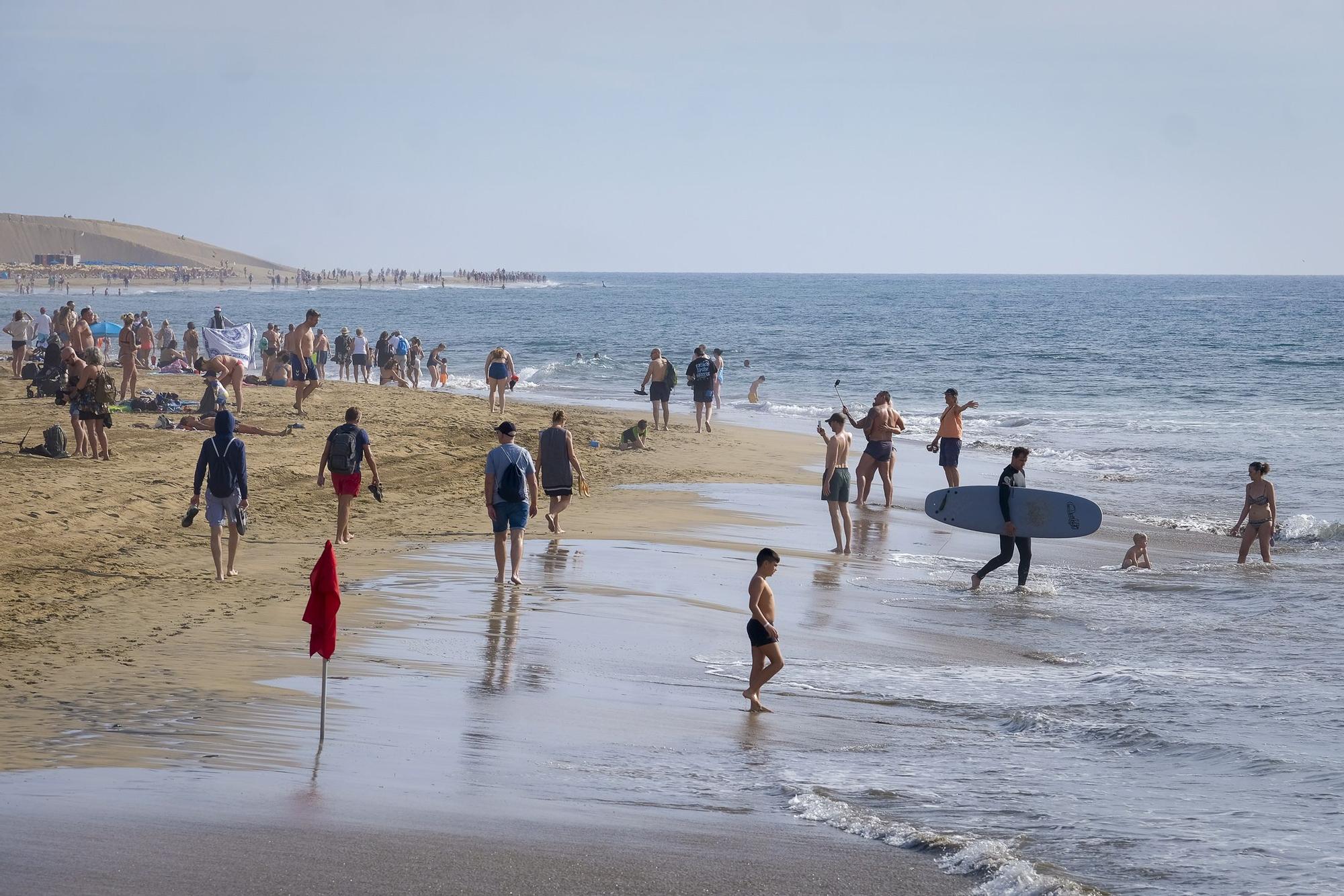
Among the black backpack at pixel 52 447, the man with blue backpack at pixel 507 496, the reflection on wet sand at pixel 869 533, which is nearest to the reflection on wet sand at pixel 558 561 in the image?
the man with blue backpack at pixel 507 496

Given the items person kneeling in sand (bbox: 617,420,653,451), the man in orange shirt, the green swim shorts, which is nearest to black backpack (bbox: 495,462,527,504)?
the green swim shorts

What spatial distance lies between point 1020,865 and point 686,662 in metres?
3.79

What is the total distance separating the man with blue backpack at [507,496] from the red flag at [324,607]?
160 inches

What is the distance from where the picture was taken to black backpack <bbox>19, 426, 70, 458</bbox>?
15945 mm

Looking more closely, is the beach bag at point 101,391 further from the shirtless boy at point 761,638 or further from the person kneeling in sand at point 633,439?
the shirtless boy at point 761,638

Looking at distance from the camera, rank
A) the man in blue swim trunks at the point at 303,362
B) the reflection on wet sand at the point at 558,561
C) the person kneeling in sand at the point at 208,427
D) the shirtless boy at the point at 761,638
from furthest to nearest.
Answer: the man in blue swim trunks at the point at 303,362 < the person kneeling in sand at the point at 208,427 < the reflection on wet sand at the point at 558,561 < the shirtless boy at the point at 761,638

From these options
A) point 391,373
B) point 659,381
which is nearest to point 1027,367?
point 391,373

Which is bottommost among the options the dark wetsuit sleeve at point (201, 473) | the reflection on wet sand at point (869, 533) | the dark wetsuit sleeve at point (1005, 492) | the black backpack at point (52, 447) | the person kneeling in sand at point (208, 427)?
the reflection on wet sand at point (869, 533)

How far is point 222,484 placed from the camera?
10648 millimetres

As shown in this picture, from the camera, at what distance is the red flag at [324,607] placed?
6828mm

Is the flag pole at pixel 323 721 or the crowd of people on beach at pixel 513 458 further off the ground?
the crowd of people on beach at pixel 513 458

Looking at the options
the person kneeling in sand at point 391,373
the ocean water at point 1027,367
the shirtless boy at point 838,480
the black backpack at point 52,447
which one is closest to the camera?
the shirtless boy at point 838,480

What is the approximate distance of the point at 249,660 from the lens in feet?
27.6

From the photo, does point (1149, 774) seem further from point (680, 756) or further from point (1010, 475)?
point (1010, 475)
